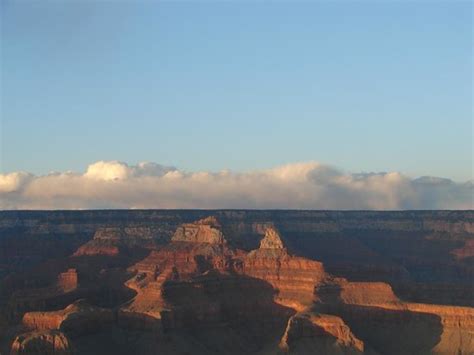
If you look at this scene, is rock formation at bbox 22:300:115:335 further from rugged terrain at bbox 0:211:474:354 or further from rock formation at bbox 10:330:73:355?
rock formation at bbox 10:330:73:355

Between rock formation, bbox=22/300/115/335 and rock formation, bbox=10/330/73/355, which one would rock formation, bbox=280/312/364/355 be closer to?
rock formation, bbox=22/300/115/335

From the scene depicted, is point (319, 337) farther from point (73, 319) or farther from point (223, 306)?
point (73, 319)

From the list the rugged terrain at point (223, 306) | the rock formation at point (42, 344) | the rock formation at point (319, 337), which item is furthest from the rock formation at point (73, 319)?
the rock formation at point (319, 337)

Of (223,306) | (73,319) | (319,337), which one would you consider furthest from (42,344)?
(223,306)

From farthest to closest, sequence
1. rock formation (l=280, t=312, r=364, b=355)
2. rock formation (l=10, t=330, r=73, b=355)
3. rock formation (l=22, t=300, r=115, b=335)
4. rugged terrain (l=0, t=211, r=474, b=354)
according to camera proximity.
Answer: rugged terrain (l=0, t=211, r=474, b=354), rock formation (l=280, t=312, r=364, b=355), rock formation (l=22, t=300, r=115, b=335), rock formation (l=10, t=330, r=73, b=355)

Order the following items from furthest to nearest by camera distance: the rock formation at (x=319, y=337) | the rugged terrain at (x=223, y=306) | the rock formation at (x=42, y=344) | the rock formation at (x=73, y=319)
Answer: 1. the rugged terrain at (x=223, y=306)
2. the rock formation at (x=319, y=337)
3. the rock formation at (x=73, y=319)
4. the rock formation at (x=42, y=344)

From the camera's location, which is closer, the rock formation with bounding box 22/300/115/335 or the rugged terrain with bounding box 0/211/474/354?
the rock formation with bounding box 22/300/115/335

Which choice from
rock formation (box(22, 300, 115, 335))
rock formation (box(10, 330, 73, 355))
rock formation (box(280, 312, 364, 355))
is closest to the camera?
rock formation (box(10, 330, 73, 355))

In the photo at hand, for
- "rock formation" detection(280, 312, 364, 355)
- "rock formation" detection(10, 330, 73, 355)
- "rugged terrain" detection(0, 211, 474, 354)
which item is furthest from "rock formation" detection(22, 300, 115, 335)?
"rock formation" detection(280, 312, 364, 355)

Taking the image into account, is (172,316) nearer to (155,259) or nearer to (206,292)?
(206,292)

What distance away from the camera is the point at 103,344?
4181 inches

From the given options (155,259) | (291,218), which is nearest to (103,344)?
(155,259)

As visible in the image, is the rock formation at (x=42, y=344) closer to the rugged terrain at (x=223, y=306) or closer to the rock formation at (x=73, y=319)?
the rugged terrain at (x=223, y=306)

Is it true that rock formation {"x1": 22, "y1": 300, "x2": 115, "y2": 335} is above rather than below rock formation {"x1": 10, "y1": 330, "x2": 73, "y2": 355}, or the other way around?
above
